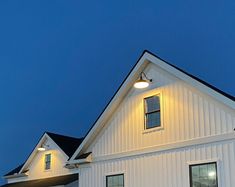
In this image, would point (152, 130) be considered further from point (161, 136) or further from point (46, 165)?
point (46, 165)

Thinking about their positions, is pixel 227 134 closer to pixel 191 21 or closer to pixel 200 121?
pixel 200 121

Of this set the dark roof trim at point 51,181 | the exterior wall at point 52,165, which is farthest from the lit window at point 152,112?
the exterior wall at point 52,165

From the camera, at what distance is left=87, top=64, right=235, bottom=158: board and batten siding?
1517cm

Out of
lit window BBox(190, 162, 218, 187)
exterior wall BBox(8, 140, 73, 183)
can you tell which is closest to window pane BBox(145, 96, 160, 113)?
lit window BBox(190, 162, 218, 187)

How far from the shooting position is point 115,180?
58.4 feet

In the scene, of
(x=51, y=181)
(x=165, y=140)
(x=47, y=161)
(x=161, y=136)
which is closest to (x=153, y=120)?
(x=161, y=136)

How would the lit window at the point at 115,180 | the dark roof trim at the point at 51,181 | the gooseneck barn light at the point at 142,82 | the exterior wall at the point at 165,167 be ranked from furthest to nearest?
the dark roof trim at the point at 51,181 → the lit window at the point at 115,180 → the gooseneck barn light at the point at 142,82 → the exterior wall at the point at 165,167

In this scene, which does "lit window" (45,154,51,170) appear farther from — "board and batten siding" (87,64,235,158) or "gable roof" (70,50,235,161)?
"board and batten siding" (87,64,235,158)

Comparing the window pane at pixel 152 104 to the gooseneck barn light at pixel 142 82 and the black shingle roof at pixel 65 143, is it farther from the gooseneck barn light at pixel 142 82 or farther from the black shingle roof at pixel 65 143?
the black shingle roof at pixel 65 143

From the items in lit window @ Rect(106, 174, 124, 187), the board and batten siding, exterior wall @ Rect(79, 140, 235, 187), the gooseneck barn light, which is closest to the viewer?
exterior wall @ Rect(79, 140, 235, 187)

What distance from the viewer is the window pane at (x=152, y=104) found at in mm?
16984

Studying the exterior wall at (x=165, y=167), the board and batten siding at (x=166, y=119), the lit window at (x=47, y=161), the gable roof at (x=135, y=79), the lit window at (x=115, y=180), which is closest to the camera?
the exterior wall at (x=165, y=167)

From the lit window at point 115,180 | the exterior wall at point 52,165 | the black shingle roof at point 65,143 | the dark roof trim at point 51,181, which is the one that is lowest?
the lit window at point 115,180

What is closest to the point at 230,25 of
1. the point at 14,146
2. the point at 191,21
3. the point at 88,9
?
the point at 191,21
